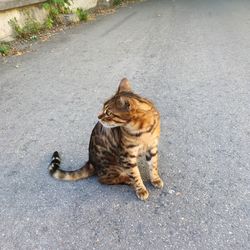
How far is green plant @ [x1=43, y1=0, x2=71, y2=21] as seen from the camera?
804 cm

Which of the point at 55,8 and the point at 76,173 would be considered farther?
the point at 55,8

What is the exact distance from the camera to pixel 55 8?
321 inches

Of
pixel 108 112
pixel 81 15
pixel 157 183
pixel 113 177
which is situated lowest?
pixel 81 15

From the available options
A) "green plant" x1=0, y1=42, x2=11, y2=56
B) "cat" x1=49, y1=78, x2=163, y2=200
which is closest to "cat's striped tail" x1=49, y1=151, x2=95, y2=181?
"cat" x1=49, y1=78, x2=163, y2=200

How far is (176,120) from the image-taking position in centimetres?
398

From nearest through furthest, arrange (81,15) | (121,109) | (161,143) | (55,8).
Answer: (121,109)
(161,143)
(55,8)
(81,15)

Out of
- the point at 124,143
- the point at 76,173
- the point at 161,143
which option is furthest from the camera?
the point at 161,143

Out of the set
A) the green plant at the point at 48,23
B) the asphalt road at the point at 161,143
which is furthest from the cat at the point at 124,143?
the green plant at the point at 48,23

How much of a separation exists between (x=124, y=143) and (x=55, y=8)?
6504 mm

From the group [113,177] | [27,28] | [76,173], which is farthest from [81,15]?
[113,177]

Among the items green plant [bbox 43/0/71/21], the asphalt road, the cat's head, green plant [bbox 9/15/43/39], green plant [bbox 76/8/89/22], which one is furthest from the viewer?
green plant [bbox 76/8/89/22]

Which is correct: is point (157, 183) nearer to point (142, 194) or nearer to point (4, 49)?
A: point (142, 194)

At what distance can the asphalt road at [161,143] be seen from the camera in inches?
102

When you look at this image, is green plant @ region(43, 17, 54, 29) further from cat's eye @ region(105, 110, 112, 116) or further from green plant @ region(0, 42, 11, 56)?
cat's eye @ region(105, 110, 112, 116)
